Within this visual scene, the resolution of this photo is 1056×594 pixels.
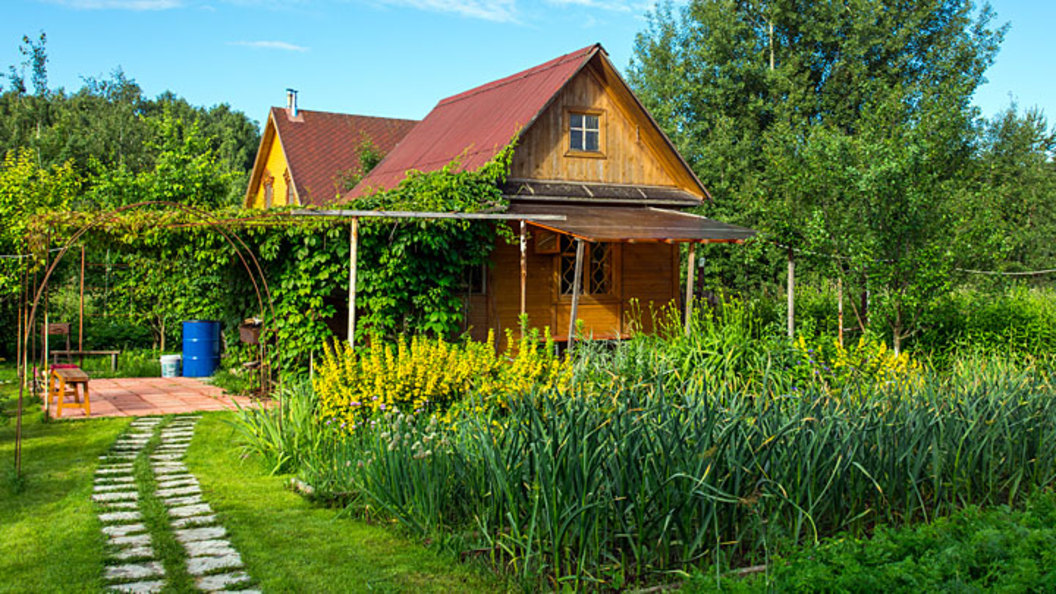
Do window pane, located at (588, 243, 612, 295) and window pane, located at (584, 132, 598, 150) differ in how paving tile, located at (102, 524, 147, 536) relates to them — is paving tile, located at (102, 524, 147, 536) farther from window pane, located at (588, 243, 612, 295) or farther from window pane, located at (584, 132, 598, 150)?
window pane, located at (584, 132, 598, 150)

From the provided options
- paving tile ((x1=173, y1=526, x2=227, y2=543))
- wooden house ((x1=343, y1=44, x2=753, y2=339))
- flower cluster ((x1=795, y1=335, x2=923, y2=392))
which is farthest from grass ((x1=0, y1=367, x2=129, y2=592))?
wooden house ((x1=343, y1=44, x2=753, y2=339))

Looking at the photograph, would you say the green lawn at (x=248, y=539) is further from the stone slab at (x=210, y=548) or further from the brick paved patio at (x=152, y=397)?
the brick paved patio at (x=152, y=397)

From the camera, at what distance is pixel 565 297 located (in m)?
15.6

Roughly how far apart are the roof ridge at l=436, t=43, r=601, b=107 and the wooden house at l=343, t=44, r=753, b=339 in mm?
61

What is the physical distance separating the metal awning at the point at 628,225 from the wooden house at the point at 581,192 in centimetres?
4

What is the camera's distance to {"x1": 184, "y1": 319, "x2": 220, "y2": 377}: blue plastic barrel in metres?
14.8

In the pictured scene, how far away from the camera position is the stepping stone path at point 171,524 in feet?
16.1

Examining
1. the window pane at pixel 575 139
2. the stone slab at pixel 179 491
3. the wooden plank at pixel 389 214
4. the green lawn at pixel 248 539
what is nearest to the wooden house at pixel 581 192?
the window pane at pixel 575 139

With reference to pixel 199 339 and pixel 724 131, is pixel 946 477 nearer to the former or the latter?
pixel 199 339

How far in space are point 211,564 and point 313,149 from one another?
2022cm

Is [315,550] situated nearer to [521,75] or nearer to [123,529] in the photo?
[123,529]

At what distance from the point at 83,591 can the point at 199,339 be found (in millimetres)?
10535

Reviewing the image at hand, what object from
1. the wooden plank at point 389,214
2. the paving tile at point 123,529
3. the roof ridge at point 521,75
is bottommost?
the paving tile at point 123,529

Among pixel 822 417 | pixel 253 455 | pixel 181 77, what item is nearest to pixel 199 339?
pixel 253 455
